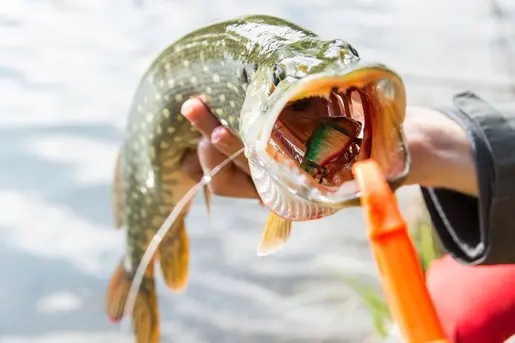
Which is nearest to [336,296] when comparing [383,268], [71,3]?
[71,3]

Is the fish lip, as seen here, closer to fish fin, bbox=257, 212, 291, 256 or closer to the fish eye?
the fish eye

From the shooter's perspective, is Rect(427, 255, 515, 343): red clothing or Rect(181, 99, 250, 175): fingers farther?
Rect(427, 255, 515, 343): red clothing

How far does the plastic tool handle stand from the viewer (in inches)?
19.3

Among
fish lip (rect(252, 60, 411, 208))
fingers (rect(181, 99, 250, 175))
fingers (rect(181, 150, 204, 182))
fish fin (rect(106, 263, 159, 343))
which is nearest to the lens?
fish lip (rect(252, 60, 411, 208))

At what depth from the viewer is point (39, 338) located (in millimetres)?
2680

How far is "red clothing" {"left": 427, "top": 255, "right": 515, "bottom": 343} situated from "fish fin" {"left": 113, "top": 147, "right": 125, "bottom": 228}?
2.11ft

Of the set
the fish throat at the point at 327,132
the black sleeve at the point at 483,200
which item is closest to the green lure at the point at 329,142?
the fish throat at the point at 327,132

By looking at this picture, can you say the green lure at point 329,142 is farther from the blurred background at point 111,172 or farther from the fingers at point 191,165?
the blurred background at point 111,172

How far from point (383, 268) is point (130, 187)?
1.00m

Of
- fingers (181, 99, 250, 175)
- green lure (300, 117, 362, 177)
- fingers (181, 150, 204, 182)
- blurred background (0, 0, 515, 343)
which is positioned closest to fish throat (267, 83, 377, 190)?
green lure (300, 117, 362, 177)

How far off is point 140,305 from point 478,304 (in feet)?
2.08

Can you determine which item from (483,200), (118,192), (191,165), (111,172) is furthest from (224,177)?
(111,172)

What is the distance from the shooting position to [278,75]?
2.56ft

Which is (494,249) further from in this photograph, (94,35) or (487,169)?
(94,35)
